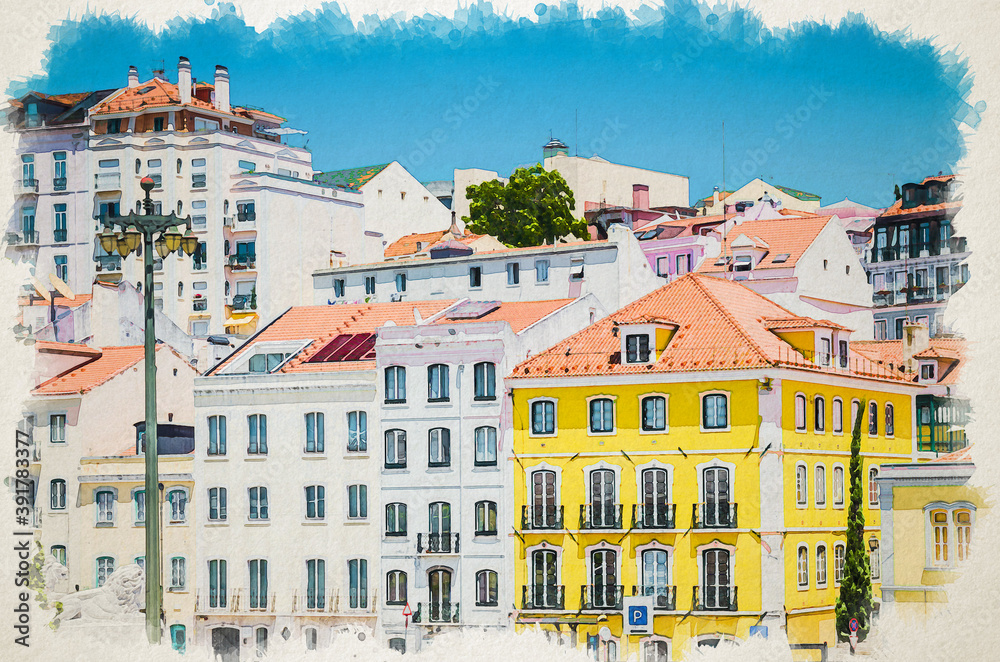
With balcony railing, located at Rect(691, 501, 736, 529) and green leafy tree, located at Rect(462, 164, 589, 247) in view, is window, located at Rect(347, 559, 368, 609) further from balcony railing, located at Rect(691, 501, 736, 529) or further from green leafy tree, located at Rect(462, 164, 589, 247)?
green leafy tree, located at Rect(462, 164, 589, 247)

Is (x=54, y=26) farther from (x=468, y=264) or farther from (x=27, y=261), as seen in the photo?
(x=468, y=264)

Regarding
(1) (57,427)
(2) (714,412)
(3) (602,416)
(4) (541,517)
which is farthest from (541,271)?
(1) (57,427)

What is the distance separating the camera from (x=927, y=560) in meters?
41.9

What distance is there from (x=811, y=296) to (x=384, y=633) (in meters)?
17.7

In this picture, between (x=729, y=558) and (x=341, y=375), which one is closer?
(x=729, y=558)

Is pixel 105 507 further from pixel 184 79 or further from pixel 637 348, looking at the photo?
pixel 184 79

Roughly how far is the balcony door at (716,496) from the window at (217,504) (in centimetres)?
1369

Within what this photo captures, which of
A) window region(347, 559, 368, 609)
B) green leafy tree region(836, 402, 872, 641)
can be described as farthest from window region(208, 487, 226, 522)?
green leafy tree region(836, 402, 872, 641)

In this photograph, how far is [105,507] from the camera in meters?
49.0

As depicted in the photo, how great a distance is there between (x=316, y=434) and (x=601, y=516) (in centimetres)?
850

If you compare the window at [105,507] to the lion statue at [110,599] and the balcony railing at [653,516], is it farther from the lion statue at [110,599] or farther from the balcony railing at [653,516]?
the balcony railing at [653,516]

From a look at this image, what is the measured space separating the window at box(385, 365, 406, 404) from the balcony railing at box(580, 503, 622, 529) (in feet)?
19.8

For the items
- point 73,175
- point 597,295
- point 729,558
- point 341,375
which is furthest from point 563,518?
point 73,175

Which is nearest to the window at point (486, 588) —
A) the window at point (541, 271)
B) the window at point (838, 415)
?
the window at point (838, 415)
